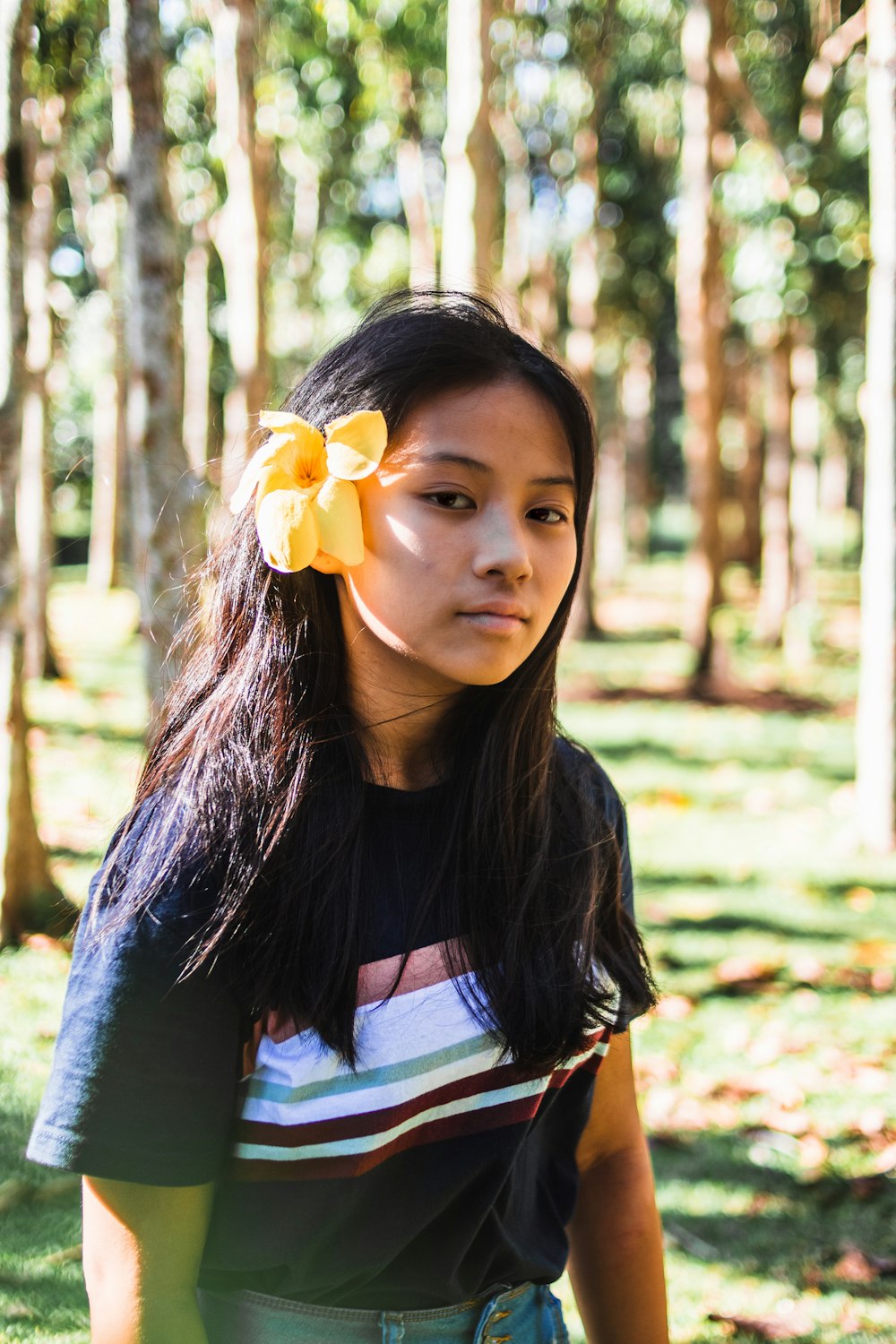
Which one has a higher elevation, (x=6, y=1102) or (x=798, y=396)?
(x=798, y=396)

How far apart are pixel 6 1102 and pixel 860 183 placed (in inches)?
416

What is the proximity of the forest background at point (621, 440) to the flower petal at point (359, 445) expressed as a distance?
56 centimetres

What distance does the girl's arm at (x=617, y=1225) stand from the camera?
→ 1.72m

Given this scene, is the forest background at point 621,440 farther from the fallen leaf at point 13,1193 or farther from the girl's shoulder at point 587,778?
the girl's shoulder at point 587,778

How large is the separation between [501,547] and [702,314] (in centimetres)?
1008

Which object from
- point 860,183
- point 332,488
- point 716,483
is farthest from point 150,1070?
point 860,183

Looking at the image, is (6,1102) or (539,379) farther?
(6,1102)

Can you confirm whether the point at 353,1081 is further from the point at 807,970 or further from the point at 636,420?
the point at 636,420

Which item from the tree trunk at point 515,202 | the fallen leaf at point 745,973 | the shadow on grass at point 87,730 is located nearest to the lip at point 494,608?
the fallen leaf at point 745,973

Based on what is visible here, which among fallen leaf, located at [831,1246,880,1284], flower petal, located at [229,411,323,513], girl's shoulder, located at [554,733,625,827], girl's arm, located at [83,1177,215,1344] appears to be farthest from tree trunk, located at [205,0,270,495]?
girl's arm, located at [83,1177,215,1344]

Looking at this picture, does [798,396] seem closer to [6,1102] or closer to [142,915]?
[6,1102]

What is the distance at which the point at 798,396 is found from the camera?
14.3 m

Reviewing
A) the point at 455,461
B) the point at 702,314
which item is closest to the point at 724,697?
the point at 702,314

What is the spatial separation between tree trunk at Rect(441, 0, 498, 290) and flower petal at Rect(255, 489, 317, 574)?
14.8ft
